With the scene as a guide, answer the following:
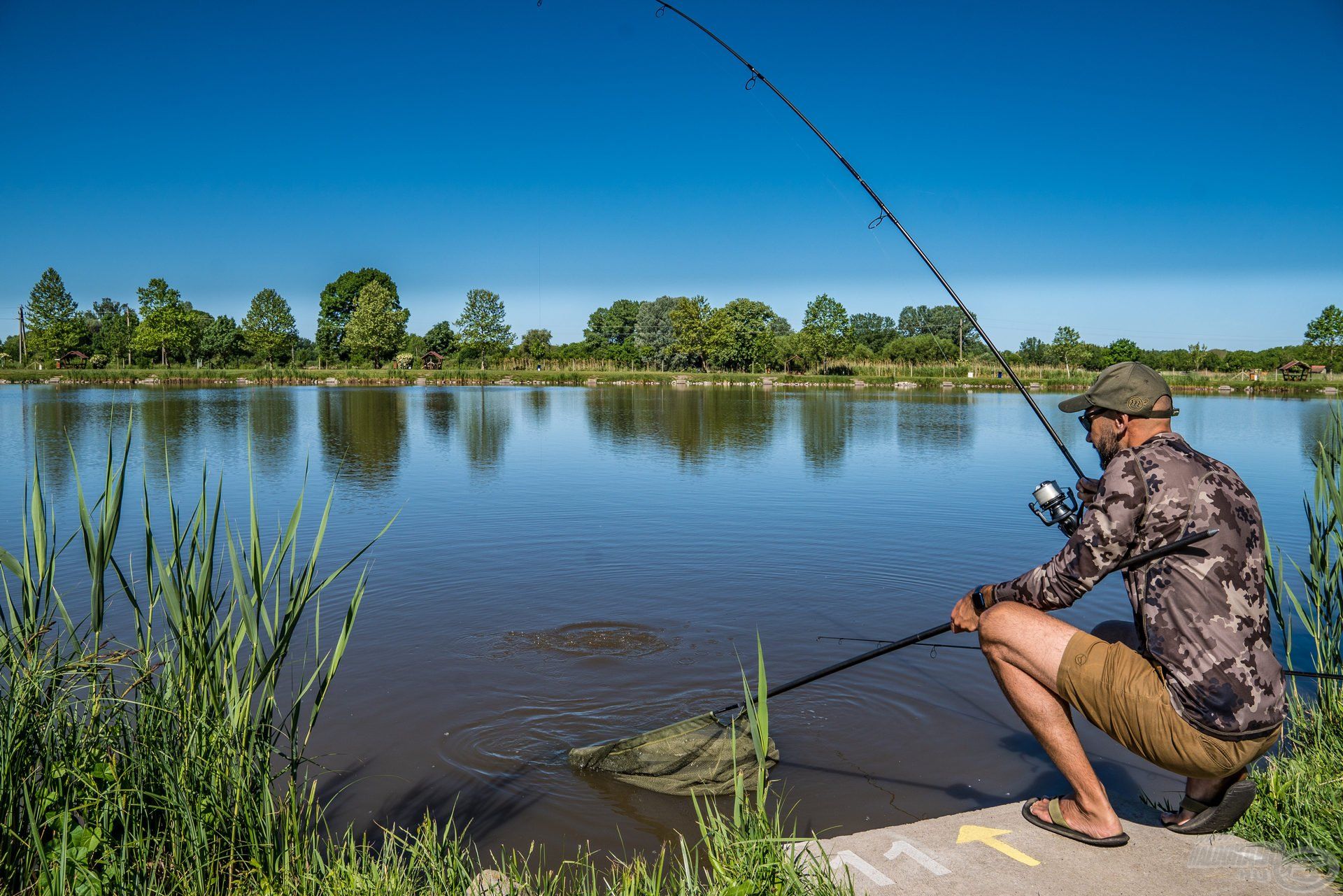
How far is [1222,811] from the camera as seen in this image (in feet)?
10.2

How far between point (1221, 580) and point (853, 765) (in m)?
2.38

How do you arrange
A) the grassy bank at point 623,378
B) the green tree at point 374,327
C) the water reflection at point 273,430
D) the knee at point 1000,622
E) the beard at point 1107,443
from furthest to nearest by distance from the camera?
1. the green tree at point 374,327
2. the grassy bank at point 623,378
3. the water reflection at point 273,430
4. the beard at point 1107,443
5. the knee at point 1000,622

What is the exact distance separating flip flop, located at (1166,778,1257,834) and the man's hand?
939 millimetres

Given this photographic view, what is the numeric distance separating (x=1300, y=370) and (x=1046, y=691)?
73460 mm

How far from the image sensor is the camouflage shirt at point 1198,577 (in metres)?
2.84

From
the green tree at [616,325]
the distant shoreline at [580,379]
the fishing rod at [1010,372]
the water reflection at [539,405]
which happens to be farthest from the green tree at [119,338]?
the fishing rod at [1010,372]

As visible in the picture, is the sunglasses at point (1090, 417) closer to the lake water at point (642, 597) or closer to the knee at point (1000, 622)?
the knee at point (1000, 622)

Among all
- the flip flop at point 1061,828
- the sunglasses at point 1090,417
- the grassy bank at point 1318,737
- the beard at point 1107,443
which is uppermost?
the sunglasses at point 1090,417

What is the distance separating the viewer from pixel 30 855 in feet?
8.80

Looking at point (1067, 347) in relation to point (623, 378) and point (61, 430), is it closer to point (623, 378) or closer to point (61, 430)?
point (623, 378)

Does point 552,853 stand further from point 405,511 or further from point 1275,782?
point 405,511

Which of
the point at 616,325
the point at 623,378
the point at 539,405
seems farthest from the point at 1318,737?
the point at 616,325

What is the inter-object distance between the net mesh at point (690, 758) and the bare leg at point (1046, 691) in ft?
4.65

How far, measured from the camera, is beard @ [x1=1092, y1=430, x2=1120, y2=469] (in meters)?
3.33
